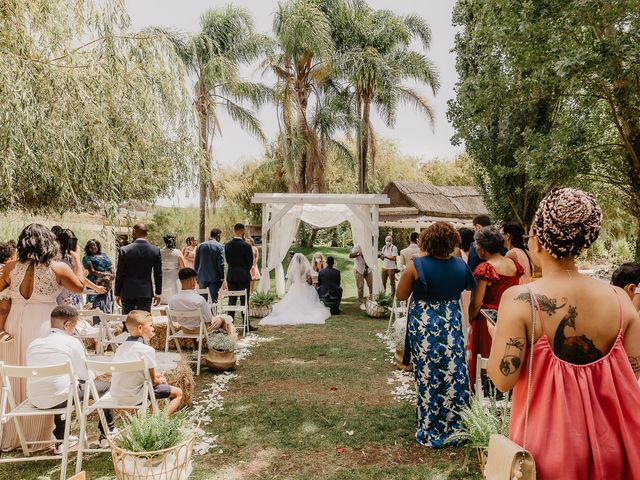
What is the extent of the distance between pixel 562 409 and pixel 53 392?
11.8 ft

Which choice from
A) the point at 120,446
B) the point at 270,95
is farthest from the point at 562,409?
the point at 270,95

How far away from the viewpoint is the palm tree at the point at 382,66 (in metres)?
22.3

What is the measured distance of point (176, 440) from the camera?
3.36 m

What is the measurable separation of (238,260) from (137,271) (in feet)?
10.0

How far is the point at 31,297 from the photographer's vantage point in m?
4.27

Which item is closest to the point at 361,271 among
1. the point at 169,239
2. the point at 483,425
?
the point at 169,239

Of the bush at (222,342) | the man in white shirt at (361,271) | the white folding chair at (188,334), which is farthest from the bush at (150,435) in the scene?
the man in white shirt at (361,271)

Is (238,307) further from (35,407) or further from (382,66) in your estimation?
(382,66)

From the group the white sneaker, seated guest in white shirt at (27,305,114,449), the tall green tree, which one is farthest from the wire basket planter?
the tall green tree

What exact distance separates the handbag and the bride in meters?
9.15

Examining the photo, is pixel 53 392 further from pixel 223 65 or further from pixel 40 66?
pixel 223 65

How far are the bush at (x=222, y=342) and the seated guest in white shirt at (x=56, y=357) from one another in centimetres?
282

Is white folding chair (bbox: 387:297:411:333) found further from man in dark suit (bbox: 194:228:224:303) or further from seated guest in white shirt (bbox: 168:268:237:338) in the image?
man in dark suit (bbox: 194:228:224:303)

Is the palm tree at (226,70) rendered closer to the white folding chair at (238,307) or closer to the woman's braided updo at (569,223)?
the white folding chair at (238,307)
